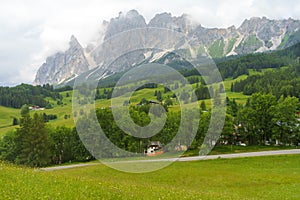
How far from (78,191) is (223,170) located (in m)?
35.1

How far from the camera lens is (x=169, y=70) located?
1883 cm

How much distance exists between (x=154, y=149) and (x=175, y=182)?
26056 mm

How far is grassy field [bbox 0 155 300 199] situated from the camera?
13.5 metres

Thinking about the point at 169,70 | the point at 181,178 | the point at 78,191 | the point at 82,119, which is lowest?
the point at 181,178

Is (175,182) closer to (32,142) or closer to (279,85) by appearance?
(32,142)

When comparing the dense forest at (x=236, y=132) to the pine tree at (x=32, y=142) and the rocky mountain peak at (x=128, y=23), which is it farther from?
the rocky mountain peak at (x=128, y=23)

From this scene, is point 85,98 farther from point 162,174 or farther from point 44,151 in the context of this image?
point 44,151

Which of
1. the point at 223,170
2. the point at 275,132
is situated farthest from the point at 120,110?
the point at 275,132

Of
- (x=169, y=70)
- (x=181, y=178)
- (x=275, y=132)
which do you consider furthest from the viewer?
(x=275, y=132)

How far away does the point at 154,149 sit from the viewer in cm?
6353

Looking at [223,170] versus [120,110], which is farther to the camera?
[223,170]

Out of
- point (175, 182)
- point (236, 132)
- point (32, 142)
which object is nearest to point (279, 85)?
point (236, 132)

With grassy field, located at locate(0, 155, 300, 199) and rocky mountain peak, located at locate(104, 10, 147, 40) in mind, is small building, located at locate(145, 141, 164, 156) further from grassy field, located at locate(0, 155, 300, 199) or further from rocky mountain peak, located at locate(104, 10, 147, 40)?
rocky mountain peak, located at locate(104, 10, 147, 40)

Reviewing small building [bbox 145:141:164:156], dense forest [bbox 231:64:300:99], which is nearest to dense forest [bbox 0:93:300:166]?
small building [bbox 145:141:164:156]
